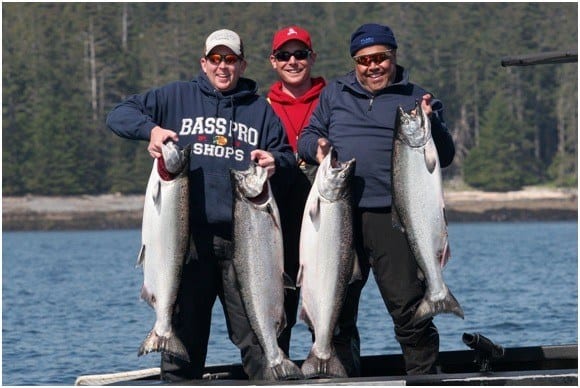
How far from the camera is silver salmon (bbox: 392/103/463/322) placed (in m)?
7.41

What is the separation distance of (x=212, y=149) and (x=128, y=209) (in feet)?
197

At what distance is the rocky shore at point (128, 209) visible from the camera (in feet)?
219

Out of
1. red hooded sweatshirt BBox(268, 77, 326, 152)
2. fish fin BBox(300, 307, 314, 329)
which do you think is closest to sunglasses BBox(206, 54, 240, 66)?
red hooded sweatshirt BBox(268, 77, 326, 152)

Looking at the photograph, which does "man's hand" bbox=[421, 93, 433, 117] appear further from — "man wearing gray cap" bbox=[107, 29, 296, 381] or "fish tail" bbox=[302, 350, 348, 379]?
"fish tail" bbox=[302, 350, 348, 379]

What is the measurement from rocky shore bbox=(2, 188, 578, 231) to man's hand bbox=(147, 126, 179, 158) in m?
58.8

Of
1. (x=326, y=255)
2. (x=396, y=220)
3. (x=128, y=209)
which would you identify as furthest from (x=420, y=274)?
(x=128, y=209)

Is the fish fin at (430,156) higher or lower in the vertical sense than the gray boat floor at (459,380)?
higher

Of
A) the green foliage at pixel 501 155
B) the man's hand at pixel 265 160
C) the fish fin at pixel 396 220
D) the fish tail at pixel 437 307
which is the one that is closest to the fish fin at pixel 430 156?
the fish fin at pixel 396 220

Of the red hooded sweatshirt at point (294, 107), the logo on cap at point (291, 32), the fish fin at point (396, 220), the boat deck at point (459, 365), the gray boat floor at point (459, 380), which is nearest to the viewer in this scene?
the gray boat floor at point (459, 380)

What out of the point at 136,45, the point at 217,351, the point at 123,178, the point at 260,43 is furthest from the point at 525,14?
the point at 217,351

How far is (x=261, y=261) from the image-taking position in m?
7.46

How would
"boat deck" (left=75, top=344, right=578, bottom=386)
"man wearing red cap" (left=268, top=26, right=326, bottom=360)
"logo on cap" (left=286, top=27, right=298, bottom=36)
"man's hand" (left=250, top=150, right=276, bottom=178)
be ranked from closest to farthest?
1. "man's hand" (left=250, top=150, right=276, bottom=178)
2. "man wearing red cap" (left=268, top=26, right=326, bottom=360)
3. "logo on cap" (left=286, top=27, right=298, bottom=36)
4. "boat deck" (left=75, top=344, right=578, bottom=386)

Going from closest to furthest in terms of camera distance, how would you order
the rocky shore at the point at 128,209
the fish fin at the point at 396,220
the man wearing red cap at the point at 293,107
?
the fish fin at the point at 396,220
the man wearing red cap at the point at 293,107
the rocky shore at the point at 128,209

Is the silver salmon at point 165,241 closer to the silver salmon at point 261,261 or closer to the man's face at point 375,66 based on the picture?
the silver salmon at point 261,261
